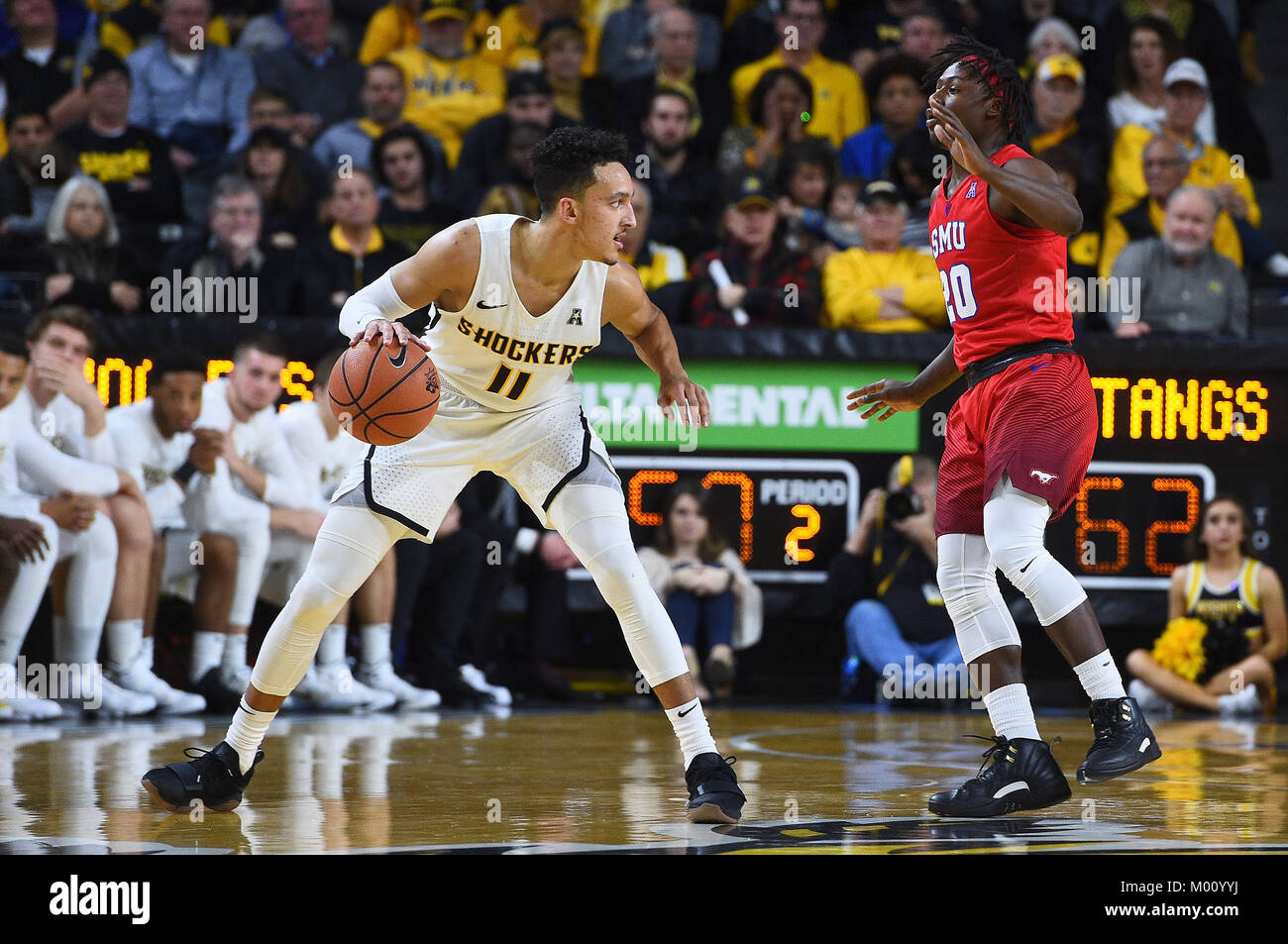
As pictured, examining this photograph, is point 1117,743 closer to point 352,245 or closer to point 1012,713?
point 1012,713

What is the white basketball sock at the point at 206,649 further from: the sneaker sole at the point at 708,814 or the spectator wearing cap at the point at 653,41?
the spectator wearing cap at the point at 653,41

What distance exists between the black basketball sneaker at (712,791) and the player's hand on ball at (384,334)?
1484mm

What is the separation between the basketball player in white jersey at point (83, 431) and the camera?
8250mm

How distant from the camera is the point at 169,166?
35.0 ft

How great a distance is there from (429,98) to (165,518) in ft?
14.1

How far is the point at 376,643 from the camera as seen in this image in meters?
8.93

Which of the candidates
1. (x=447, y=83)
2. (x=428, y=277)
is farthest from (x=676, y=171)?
(x=428, y=277)

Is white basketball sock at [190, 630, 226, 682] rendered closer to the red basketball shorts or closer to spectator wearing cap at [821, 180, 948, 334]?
spectator wearing cap at [821, 180, 948, 334]

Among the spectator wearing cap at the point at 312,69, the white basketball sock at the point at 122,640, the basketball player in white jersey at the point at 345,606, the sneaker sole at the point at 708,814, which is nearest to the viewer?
the sneaker sole at the point at 708,814

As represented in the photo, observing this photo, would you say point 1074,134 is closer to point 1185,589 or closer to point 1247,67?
point 1247,67

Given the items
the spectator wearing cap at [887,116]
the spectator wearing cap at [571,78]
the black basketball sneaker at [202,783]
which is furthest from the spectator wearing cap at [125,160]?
the black basketball sneaker at [202,783]

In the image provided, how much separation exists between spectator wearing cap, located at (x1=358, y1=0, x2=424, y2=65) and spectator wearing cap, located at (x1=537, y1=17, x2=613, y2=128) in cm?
113

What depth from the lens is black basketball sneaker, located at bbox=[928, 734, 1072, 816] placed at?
4781 mm

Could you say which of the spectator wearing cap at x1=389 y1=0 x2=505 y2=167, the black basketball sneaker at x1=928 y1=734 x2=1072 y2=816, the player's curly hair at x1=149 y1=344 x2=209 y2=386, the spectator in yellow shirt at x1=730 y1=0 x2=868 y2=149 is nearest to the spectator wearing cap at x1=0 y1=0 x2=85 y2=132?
the spectator wearing cap at x1=389 y1=0 x2=505 y2=167
